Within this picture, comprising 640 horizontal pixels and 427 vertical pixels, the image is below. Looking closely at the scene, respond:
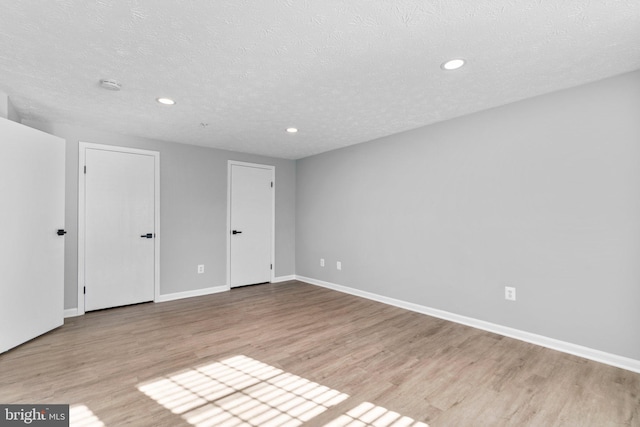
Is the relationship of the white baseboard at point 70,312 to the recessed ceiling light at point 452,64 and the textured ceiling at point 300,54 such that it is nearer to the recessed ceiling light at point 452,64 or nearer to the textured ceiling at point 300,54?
the textured ceiling at point 300,54

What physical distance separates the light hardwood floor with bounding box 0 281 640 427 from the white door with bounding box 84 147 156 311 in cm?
54

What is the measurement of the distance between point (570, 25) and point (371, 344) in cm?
272

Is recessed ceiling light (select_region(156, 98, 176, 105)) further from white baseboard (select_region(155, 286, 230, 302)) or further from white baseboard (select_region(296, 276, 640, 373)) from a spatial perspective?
white baseboard (select_region(296, 276, 640, 373))

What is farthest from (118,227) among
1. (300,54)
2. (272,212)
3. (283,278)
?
(300,54)

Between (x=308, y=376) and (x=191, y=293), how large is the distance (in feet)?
9.37

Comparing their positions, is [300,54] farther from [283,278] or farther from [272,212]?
[283,278]

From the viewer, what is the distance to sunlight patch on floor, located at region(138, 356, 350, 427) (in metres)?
1.71

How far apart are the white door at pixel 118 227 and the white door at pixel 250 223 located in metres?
1.19

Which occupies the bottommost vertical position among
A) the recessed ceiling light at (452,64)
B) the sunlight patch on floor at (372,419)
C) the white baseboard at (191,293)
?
the sunlight patch on floor at (372,419)

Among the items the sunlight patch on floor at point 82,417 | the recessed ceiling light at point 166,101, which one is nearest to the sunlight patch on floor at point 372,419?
the sunlight patch on floor at point 82,417

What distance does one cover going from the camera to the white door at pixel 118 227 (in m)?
3.58

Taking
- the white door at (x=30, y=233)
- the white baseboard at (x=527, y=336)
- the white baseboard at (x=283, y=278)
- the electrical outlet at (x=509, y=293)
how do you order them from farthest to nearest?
the white baseboard at (x=283, y=278) → the electrical outlet at (x=509, y=293) → the white door at (x=30, y=233) → the white baseboard at (x=527, y=336)

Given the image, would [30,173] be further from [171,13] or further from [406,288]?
[406,288]

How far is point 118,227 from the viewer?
3.76 metres
